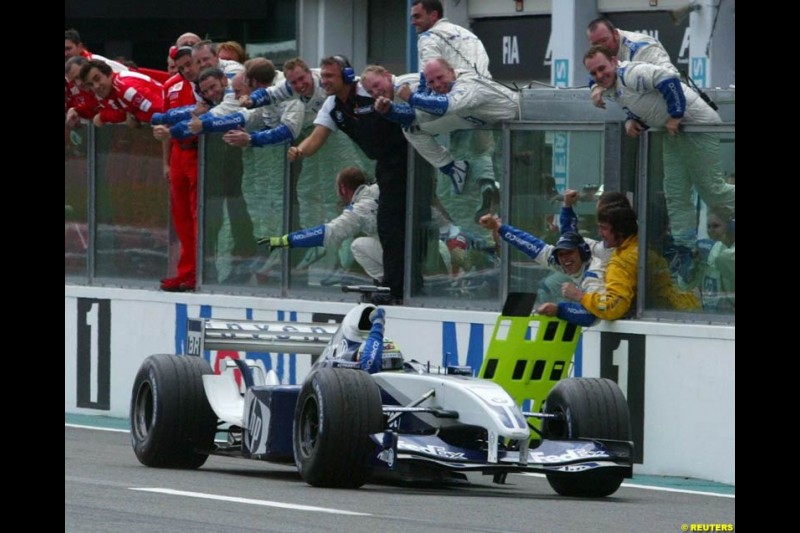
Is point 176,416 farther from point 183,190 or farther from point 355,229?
point 183,190

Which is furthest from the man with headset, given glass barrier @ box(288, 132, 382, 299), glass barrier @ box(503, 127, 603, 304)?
glass barrier @ box(503, 127, 603, 304)

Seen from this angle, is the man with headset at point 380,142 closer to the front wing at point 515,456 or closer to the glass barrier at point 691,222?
the glass barrier at point 691,222

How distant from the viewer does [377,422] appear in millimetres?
10148

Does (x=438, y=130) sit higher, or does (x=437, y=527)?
(x=438, y=130)

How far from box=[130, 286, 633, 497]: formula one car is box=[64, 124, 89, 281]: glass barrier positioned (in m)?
5.34

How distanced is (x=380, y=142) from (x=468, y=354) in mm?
1835

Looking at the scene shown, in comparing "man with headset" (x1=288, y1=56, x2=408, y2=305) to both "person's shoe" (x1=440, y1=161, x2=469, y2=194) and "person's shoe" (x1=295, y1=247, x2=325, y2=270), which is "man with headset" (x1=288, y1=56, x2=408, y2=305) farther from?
"person's shoe" (x1=295, y1=247, x2=325, y2=270)

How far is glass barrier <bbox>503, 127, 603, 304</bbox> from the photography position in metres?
13.0

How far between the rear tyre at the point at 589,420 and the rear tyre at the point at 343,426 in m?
1.14

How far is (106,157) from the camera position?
55.8 feet

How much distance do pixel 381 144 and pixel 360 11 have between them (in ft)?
44.3
